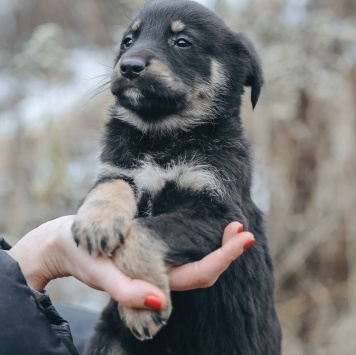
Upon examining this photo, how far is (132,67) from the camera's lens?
9.86 feet

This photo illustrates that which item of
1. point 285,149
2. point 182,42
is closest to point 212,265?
point 182,42

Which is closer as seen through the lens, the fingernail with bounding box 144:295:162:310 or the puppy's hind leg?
the fingernail with bounding box 144:295:162:310

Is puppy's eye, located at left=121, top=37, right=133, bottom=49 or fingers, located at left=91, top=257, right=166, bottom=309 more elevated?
puppy's eye, located at left=121, top=37, right=133, bottom=49

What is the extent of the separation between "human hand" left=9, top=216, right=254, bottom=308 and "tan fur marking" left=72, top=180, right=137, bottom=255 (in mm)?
48

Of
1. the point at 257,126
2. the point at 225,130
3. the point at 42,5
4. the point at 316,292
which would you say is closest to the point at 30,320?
the point at 225,130

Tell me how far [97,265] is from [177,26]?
1.41m

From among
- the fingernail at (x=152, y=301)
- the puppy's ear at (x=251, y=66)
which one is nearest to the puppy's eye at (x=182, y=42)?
the puppy's ear at (x=251, y=66)

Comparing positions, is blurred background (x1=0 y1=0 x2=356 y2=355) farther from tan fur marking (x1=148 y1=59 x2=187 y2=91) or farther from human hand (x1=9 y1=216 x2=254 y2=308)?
human hand (x1=9 y1=216 x2=254 y2=308)

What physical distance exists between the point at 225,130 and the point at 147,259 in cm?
101

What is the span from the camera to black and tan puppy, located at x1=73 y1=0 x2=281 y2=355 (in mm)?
2518

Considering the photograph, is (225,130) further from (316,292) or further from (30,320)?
(316,292)

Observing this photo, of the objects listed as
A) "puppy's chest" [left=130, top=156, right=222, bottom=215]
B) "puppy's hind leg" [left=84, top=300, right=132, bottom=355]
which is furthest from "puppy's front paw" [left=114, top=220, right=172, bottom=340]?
"puppy's hind leg" [left=84, top=300, right=132, bottom=355]

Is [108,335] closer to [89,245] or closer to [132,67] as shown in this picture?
[89,245]

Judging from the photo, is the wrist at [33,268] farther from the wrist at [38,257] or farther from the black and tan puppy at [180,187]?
the black and tan puppy at [180,187]
